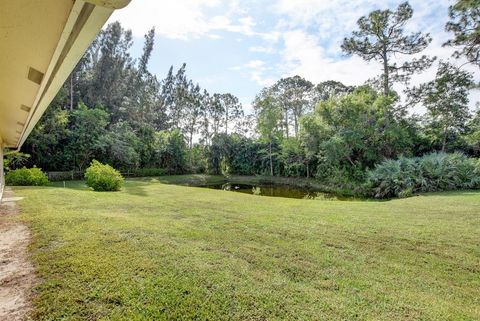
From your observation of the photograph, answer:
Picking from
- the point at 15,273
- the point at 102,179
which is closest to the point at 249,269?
the point at 15,273

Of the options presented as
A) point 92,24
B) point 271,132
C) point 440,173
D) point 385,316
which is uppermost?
point 271,132

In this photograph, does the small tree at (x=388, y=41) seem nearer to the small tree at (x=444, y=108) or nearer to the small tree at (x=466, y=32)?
the small tree at (x=444, y=108)

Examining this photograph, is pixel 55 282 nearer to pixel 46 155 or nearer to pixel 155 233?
pixel 155 233

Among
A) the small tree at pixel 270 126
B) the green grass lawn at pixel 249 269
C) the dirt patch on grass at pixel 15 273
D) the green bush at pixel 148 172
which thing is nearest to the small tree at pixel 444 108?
the small tree at pixel 270 126

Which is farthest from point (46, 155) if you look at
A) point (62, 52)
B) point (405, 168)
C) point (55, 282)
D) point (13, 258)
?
point (405, 168)

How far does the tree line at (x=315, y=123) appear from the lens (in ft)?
47.3

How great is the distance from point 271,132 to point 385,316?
74.3ft

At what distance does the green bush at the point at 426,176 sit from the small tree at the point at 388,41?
21.5 feet

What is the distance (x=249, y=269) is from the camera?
2922mm

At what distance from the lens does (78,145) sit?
17.4 m

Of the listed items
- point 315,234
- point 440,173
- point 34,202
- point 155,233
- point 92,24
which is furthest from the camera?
point 440,173

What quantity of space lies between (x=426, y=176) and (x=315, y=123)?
748 cm

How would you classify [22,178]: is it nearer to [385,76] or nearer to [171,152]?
[171,152]

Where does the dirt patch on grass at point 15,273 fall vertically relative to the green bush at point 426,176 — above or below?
below
